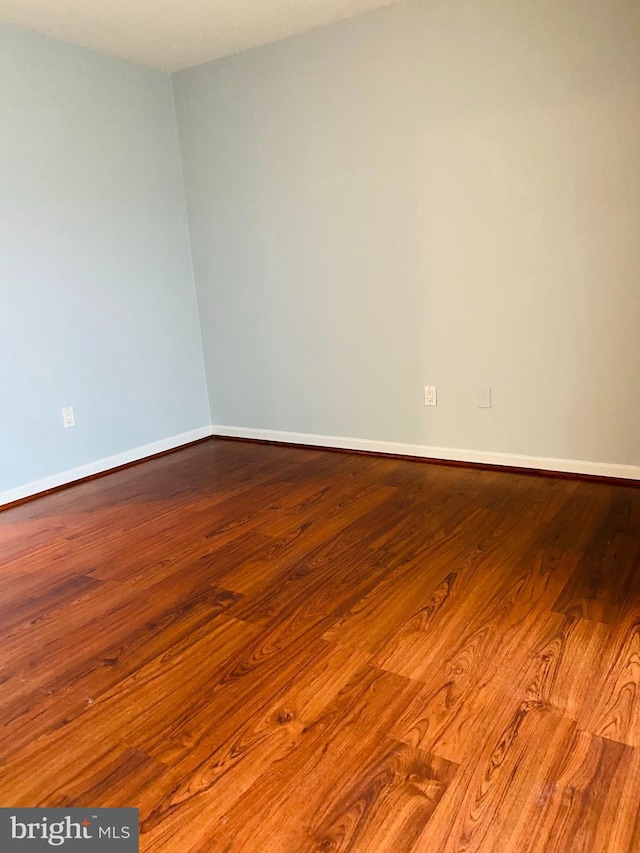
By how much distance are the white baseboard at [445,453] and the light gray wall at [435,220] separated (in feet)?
0.14

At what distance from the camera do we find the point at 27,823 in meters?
1.27

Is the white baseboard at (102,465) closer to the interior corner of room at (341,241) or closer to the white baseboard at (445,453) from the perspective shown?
the interior corner of room at (341,241)

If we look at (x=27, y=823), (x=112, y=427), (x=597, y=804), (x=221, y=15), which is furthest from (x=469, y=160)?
(x=27, y=823)

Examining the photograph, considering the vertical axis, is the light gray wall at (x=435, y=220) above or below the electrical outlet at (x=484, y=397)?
above

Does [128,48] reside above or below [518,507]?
above

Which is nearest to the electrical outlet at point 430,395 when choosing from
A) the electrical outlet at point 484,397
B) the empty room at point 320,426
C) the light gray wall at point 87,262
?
the empty room at point 320,426

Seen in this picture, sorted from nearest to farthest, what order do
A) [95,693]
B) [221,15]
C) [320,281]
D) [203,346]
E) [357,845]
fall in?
[357,845] < [95,693] < [221,15] < [320,281] < [203,346]

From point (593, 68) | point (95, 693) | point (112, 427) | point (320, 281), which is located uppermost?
point (593, 68)

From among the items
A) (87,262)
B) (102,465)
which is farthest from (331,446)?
(87,262)

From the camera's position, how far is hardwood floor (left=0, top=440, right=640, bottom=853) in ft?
4.11

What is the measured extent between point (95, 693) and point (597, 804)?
4.02 ft

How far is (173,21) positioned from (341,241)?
131 cm

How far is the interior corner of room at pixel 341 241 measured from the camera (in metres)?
2.78

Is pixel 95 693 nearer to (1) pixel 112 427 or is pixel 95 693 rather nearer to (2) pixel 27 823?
(2) pixel 27 823
